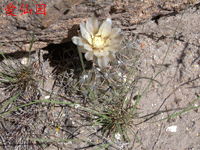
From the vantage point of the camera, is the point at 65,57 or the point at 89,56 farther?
the point at 65,57

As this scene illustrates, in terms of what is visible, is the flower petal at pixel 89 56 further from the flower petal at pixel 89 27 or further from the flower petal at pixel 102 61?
the flower petal at pixel 89 27

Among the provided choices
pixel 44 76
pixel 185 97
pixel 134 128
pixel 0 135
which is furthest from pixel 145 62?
pixel 0 135

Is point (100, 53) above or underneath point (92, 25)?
underneath

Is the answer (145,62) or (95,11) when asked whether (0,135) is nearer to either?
(95,11)

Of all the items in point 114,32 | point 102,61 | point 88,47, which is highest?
point 114,32

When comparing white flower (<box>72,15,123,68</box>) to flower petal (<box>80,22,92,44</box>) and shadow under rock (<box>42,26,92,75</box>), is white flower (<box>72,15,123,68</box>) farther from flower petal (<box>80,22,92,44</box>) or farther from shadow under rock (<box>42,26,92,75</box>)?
shadow under rock (<box>42,26,92,75</box>)

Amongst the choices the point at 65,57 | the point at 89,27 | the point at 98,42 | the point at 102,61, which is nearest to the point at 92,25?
the point at 89,27

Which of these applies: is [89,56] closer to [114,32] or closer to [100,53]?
[100,53]
